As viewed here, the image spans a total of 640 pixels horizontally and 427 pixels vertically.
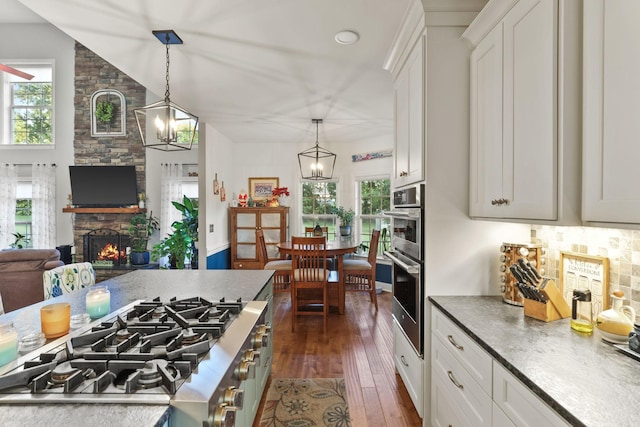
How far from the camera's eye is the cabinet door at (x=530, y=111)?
121 centimetres

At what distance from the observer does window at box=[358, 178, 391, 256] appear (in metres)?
5.39

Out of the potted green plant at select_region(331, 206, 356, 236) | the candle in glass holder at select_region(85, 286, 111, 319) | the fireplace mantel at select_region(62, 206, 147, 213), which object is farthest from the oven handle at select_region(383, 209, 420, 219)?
the fireplace mantel at select_region(62, 206, 147, 213)

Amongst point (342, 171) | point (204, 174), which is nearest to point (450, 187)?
point (204, 174)

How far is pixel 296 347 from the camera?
123 inches

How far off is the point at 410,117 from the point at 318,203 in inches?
154

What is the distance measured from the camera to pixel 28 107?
6.63 metres

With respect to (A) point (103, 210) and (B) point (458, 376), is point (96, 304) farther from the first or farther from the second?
(A) point (103, 210)

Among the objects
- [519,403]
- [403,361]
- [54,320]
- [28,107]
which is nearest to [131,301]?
[54,320]

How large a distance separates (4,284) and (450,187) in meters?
4.90

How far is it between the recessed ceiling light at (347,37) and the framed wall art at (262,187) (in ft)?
12.6

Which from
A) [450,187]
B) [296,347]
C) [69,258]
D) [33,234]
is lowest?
[296,347]

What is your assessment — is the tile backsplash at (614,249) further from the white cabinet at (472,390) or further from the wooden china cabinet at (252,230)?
the wooden china cabinet at (252,230)

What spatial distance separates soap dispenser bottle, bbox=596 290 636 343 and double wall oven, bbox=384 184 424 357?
2.75 feet

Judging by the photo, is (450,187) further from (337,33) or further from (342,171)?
(342,171)
